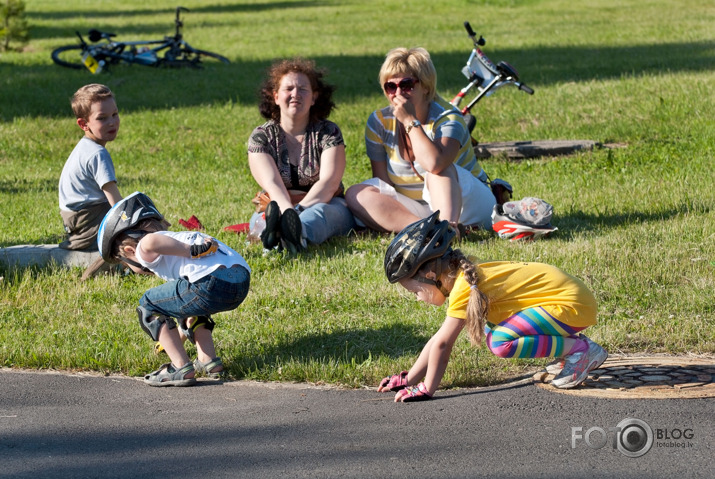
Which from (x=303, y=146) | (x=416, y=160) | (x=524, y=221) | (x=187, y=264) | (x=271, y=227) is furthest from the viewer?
(x=303, y=146)

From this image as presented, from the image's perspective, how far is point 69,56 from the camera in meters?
21.8

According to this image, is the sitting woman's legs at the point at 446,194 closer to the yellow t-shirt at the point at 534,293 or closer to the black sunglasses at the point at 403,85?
the black sunglasses at the point at 403,85

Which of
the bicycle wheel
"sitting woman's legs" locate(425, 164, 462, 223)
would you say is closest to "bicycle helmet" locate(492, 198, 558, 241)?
"sitting woman's legs" locate(425, 164, 462, 223)

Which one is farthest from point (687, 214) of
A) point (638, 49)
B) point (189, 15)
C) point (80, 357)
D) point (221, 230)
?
point (189, 15)

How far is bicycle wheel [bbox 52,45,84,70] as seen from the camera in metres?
20.0

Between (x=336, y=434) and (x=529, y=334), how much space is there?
3.44 ft

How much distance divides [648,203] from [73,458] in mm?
5932

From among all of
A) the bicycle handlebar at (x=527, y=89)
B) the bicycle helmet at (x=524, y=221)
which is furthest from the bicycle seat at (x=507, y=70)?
the bicycle helmet at (x=524, y=221)

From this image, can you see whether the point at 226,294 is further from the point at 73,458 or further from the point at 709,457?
the point at 709,457

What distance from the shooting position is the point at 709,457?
12.1 feet

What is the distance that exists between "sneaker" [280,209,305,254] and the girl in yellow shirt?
264cm

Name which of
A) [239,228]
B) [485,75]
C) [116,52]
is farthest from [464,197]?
[116,52]

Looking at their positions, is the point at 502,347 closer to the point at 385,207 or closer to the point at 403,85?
the point at 403,85

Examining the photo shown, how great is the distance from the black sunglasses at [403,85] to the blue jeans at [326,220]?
3.68ft
